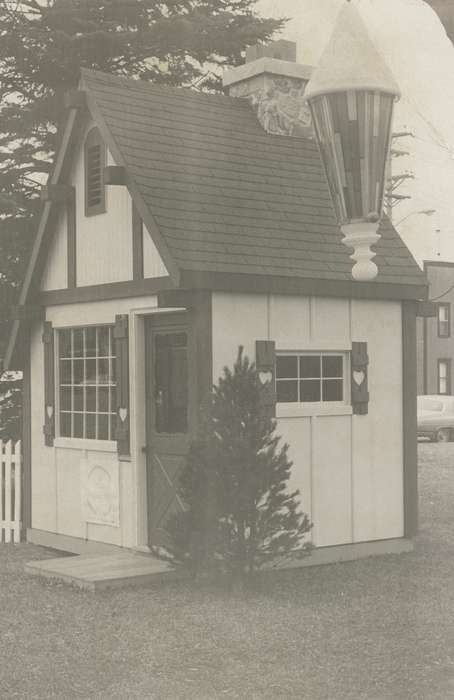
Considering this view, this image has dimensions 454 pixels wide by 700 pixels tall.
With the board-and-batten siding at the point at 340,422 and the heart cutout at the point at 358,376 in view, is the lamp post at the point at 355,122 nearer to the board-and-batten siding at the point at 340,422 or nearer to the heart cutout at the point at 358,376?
the board-and-batten siding at the point at 340,422

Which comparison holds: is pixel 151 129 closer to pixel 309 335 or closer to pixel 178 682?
pixel 309 335

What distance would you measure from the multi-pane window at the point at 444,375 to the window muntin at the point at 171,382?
3532 centimetres

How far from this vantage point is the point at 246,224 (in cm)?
1046

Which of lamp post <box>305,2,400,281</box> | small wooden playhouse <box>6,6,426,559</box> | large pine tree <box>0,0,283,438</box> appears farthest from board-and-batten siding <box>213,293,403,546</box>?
large pine tree <box>0,0,283,438</box>

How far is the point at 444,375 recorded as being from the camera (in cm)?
4481

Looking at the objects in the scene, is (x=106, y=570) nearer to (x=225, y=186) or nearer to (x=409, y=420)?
(x=409, y=420)

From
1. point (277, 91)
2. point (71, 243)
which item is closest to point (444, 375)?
point (277, 91)

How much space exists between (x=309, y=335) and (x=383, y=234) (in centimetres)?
202

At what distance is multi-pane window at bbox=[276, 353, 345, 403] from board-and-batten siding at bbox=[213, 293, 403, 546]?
161mm

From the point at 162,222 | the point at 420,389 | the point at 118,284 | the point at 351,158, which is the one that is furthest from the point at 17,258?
the point at 420,389

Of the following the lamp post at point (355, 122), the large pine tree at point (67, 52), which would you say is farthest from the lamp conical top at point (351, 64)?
the large pine tree at point (67, 52)

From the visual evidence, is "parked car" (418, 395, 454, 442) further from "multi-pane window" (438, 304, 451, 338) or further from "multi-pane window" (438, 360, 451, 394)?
"multi-pane window" (438, 304, 451, 338)

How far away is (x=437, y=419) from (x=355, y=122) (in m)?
24.7

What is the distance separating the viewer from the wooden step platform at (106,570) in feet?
Result: 30.3
